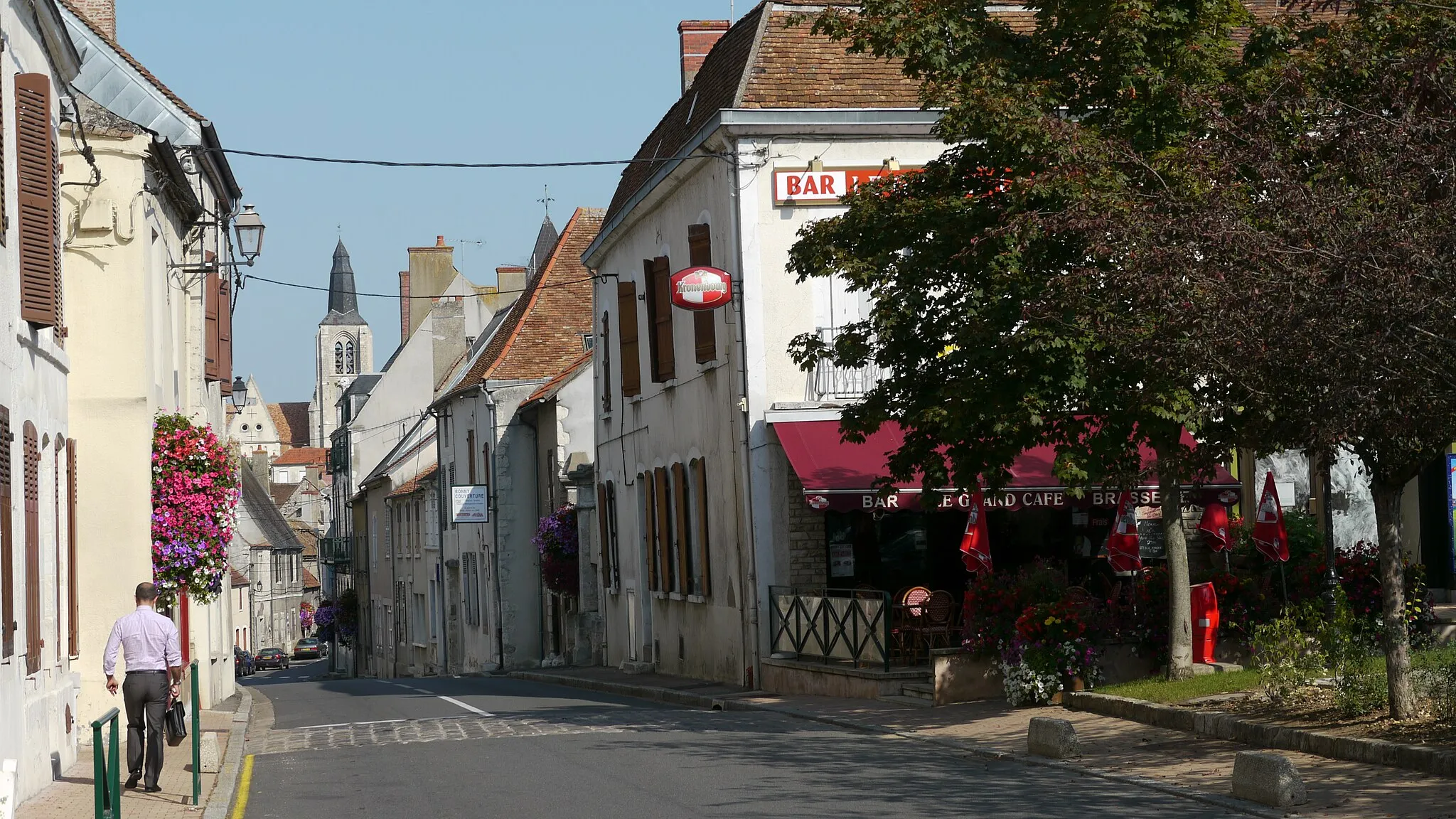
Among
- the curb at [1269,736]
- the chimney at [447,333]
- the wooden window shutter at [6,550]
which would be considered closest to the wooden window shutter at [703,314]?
the curb at [1269,736]

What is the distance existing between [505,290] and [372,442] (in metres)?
12.1

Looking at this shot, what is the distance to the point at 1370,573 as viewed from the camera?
53.5 ft

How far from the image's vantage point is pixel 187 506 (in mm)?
19078

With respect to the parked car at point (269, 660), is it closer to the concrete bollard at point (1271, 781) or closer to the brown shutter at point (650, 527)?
the brown shutter at point (650, 527)

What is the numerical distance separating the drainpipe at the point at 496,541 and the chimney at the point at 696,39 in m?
11.6

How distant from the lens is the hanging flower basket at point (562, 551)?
1331 inches

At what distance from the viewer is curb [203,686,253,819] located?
1133cm

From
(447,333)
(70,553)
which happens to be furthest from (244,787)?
(447,333)

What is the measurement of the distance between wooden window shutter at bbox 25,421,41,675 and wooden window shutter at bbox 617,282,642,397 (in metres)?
15.3

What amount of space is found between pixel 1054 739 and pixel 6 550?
723 centimetres

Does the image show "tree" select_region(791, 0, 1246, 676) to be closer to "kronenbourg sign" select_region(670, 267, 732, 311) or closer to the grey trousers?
"kronenbourg sign" select_region(670, 267, 732, 311)

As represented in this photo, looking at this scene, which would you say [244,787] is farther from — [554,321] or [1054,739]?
[554,321]

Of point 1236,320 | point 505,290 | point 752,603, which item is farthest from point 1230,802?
point 505,290

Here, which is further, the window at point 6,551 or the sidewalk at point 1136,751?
the window at point 6,551
